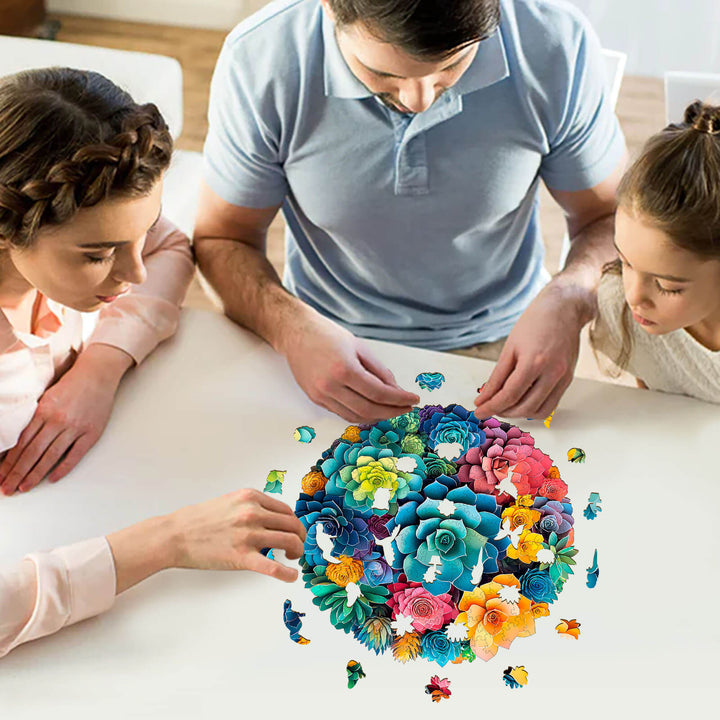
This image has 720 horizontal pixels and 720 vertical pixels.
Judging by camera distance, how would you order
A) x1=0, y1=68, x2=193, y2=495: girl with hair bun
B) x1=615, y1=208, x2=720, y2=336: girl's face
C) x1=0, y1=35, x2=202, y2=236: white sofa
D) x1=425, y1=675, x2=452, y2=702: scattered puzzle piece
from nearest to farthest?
x1=425, y1=675, x2=452, y2=702: scattered puzzle piece < x1=0, y1=68, x2=193, y2=495: girl with hair bun < x1=615, y1=208, x2=720, y2=336: girl's face < x1=0, y1=35, x2=202, y2=236: white sofa

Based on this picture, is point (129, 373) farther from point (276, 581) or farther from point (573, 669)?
point (573, 669)

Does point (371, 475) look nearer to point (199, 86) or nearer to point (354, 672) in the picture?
point (354, 672)

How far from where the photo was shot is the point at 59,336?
47.4 inches

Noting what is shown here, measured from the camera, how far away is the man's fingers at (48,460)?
1062 mm

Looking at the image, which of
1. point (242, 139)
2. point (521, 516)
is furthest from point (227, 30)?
point (521, 516)

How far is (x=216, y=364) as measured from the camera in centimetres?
121

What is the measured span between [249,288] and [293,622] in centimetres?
50

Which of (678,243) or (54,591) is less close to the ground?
(678,243)

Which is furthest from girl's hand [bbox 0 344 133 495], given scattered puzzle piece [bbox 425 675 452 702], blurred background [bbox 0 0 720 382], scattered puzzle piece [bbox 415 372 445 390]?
blurred background [bbox 0 0 720 382]

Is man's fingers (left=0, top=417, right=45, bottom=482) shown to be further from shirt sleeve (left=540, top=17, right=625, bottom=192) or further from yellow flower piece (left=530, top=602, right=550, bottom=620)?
shirt sleeve (left=540, top=17, right=625, bottom=192)

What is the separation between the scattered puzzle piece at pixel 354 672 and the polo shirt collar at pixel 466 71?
0.70 meters

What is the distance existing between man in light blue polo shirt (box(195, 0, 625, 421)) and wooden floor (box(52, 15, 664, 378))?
1033 millimetres

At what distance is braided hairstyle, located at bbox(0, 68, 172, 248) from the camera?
3.27 ft

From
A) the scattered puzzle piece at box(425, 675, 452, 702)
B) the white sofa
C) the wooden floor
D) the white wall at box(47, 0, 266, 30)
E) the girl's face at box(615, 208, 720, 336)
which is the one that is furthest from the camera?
the white wall at box(47, 0, 266, 30)
